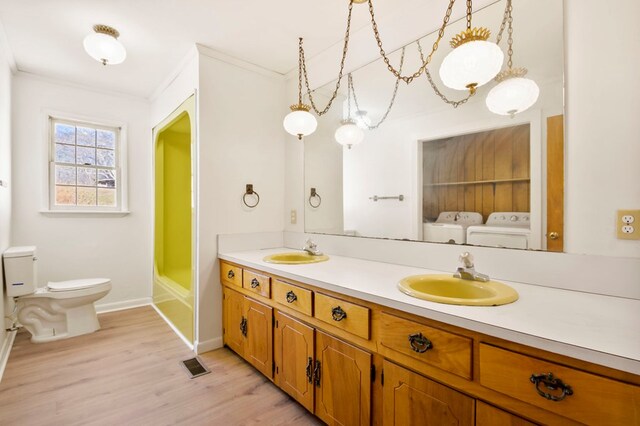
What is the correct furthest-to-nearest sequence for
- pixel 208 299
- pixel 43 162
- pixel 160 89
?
1. pixel 160 89
2. pixel 43 162
3. pixel 208 299

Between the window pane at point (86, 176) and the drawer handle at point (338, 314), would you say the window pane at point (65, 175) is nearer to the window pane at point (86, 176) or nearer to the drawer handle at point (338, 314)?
the window pane at point (86, 176)

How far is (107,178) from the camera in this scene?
345 centimetres

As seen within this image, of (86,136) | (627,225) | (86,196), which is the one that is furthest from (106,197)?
(627,225)

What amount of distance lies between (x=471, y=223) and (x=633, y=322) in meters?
0.76

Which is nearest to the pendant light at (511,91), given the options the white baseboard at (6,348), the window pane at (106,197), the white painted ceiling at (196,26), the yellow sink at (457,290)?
the white painted ceiling at (196,26)

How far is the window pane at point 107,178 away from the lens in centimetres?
341

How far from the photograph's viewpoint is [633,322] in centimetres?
92

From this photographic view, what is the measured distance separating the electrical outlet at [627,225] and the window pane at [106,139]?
170 inches

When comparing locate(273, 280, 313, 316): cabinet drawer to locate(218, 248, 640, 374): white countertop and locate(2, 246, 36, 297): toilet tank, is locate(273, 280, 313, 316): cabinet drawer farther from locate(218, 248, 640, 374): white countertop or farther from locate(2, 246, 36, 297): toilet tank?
locate(2, 246, 36, 297): toilet tank

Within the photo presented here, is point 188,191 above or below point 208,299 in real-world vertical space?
above

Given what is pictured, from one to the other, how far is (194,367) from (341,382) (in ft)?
4.40

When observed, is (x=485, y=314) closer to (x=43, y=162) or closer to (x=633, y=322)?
(x=633, y=322)

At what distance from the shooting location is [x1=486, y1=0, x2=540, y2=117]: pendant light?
1389 mm

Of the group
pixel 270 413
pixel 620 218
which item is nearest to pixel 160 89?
pixel 270 413
